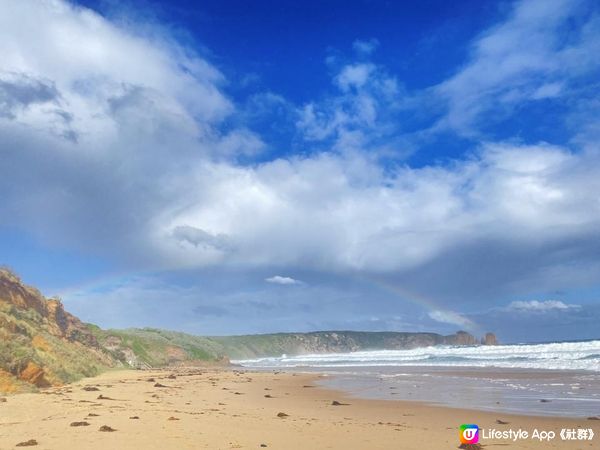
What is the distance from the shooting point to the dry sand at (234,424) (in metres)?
9.69

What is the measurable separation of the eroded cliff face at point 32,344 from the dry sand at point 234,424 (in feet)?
8.44

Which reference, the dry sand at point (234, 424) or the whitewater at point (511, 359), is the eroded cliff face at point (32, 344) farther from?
the whitewater at point (511, 359)

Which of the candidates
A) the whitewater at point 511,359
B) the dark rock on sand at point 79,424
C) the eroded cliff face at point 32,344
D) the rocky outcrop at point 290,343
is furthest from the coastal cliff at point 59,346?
the rocky outcrop at point 290,343

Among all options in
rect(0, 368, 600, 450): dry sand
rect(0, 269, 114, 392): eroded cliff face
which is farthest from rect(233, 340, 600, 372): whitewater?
rect(0, 269, 114, 392): eroded cliff face

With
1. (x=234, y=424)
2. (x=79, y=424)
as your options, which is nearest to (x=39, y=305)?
(x=79, y=424)

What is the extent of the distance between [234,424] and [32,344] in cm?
1645

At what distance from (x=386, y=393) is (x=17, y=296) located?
2542 centimetres

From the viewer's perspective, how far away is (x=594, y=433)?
38.3 ft

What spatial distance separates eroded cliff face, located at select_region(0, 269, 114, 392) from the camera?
19.4m

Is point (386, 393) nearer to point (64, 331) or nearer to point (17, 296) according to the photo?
point (17, 296)

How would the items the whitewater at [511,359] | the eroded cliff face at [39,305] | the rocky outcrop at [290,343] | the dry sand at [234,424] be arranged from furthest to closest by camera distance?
the rocky outcrop at [290,343] → the whitewater at [511,359] → the eroded cliff face at [39,305] → the dry sand at [234,424]

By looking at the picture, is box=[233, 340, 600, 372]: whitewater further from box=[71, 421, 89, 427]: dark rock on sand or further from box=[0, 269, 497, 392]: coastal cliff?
box=[71, 421, 89, 427]: dark rock on sand

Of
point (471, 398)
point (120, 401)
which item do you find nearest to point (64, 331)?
point (120, 401)

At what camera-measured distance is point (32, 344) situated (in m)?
24.3
